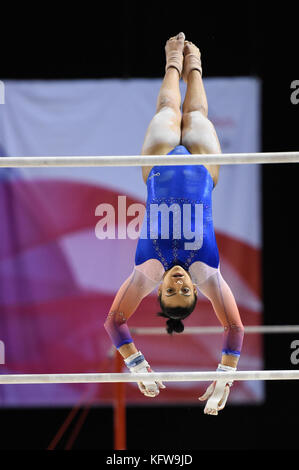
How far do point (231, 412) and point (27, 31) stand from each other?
102 inches

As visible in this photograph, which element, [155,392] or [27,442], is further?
[27,442]

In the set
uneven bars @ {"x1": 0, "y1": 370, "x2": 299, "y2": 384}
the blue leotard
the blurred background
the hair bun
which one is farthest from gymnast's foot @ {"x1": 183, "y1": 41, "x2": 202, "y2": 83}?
uneven bars @ {"x1": 0, "y1": 370, "x2": 299, "y2": 384}

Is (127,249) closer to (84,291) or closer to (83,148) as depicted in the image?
(84,291)

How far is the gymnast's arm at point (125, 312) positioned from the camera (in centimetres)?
212

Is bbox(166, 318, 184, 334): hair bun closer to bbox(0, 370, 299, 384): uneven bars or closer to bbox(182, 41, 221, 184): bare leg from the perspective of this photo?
bbox(0, 370, 299, 384): uneven bars

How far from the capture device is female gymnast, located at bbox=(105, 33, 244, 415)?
6.88 ft

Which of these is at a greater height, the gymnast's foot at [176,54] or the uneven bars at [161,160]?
the gymnast's foot at [176,54]

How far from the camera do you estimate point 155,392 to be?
6.89 feet

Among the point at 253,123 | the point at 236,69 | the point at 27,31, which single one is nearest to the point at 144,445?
the point at 253,123

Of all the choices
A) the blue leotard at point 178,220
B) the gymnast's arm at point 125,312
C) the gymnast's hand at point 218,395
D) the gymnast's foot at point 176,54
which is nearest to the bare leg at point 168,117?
the gymnast's foot at point 176,54

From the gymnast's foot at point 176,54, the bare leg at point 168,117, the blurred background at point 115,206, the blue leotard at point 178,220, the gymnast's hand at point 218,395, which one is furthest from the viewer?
the blurred background at point 115,206

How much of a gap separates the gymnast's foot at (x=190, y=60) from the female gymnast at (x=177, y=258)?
0.85ft

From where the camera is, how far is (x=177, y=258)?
215 cm

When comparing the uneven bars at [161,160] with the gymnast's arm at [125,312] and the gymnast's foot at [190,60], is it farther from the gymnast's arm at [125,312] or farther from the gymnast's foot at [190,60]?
the gymnast's foot at [190,60]
